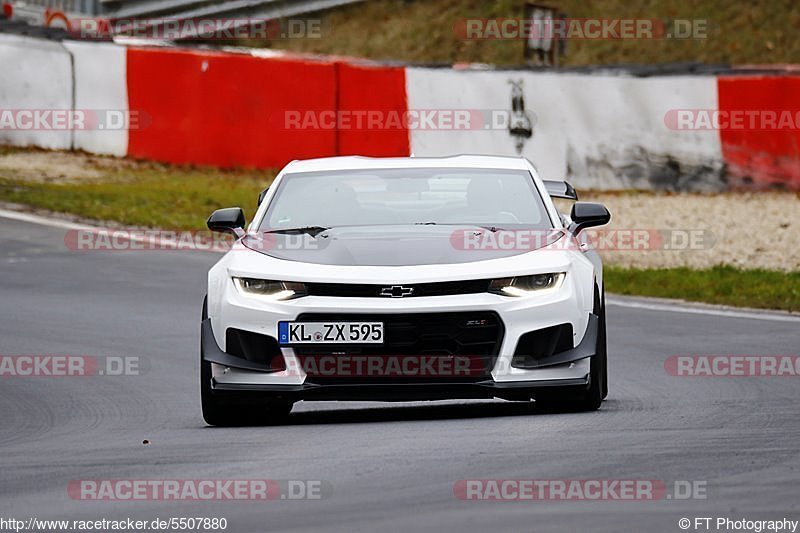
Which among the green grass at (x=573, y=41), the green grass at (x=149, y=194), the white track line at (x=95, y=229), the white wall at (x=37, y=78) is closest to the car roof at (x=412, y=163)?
the white track line at (x=95, y=229)

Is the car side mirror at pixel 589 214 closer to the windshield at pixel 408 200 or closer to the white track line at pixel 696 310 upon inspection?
the windshield at pixel 408 200

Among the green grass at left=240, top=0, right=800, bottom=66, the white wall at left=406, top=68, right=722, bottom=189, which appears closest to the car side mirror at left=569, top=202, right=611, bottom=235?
the white wall at left=406, top=68, right=722, bottom=189

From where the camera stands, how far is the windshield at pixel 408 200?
32.3ft

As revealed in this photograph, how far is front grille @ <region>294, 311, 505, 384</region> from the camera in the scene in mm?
8758

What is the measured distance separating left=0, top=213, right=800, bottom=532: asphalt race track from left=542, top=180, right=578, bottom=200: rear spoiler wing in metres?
1.14

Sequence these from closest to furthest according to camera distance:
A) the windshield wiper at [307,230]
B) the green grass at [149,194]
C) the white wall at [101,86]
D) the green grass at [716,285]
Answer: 1. the windshield wiper at [307,230]
2. the green grass at [716,285]
3. the green grass at [149,194]
4. the white wall at [101,86]

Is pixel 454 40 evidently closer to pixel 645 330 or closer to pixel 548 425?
pixel 645 330

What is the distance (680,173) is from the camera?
21625mm

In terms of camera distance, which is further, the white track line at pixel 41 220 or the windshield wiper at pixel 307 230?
the white track line at pixel 41 220

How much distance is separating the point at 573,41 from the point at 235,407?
25058 mm

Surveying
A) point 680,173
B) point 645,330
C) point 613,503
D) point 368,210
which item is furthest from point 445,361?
point 680,173

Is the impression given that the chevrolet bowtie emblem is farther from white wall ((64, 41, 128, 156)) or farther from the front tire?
white wall ((64, 41, 128, 156))

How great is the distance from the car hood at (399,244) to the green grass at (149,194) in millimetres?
10885

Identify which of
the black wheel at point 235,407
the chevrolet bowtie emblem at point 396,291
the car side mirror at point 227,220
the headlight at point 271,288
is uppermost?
the car side mirror at point 227,220
